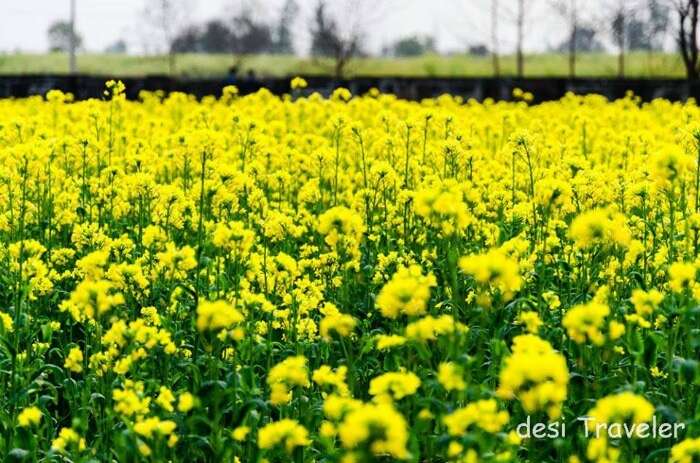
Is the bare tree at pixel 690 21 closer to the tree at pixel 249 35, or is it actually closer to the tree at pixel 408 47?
the tree at pixel 249 35

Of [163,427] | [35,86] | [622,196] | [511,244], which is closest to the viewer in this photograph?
[163,427]

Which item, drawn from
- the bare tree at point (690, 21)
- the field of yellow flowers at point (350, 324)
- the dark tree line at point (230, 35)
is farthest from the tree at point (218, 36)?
the field of yellow flowers at point (350, 324)

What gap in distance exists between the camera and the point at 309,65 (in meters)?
59.5

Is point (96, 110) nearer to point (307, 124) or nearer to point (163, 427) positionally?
point (307, 124)

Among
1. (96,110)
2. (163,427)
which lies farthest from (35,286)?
(96,110)

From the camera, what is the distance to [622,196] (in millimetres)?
6016

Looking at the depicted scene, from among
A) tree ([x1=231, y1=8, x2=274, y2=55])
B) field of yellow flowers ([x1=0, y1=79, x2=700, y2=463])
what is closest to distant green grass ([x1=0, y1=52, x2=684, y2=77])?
tree ([x1=231, y1=8, x2=274, y2=55])

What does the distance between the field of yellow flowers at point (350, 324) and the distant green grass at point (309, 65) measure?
43.1m

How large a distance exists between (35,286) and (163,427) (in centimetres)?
228

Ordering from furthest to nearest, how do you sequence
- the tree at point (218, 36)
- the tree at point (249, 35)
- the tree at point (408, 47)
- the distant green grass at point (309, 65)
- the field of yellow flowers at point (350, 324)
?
1. the tree at point (408, 47)
2. the tree at point (218, 36)
3. the tree at point (249, 35)
4. the distant green grass at point (309, 65)
5. the field of yellow flowers at point (350, 324)

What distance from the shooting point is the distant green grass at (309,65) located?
54.7m

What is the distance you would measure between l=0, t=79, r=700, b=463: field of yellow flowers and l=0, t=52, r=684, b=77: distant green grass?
141 ft

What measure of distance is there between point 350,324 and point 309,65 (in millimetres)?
57116

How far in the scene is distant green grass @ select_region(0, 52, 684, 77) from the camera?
54.7 metres
